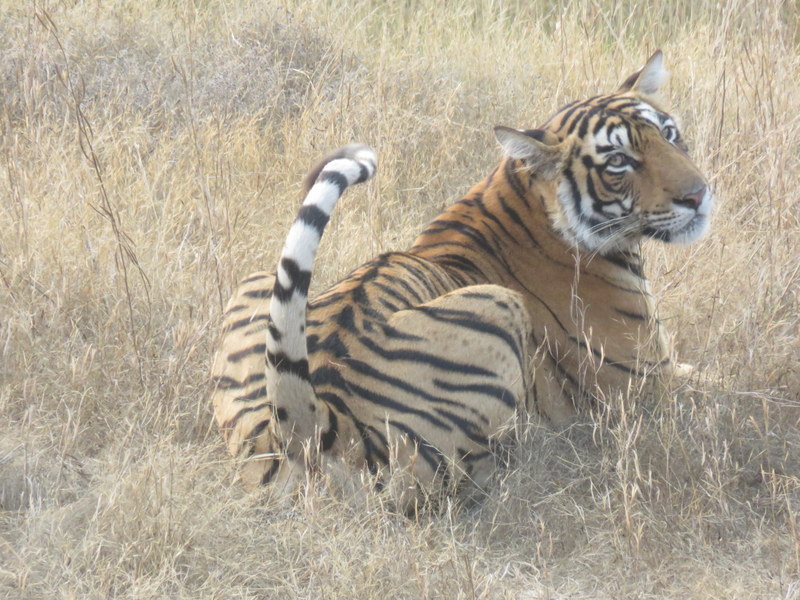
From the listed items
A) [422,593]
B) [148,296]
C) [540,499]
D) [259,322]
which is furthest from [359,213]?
[422,593]

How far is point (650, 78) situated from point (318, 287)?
1494 millimetres

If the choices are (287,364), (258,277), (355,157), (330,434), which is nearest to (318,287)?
(258,277)

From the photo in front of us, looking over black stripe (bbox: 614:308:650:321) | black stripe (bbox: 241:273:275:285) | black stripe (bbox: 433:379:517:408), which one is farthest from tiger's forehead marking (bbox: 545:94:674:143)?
black stripe (bbox: 241:273:275:285)

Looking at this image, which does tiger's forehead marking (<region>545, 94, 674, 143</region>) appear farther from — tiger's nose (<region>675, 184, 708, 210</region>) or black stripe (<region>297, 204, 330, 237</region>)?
black stripe (<region>297, 204, 330, 237</region>)

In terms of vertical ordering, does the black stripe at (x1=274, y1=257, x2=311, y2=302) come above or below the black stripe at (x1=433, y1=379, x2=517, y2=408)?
above

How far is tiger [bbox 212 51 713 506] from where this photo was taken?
115 inches

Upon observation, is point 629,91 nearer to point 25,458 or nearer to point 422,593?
point 422,593

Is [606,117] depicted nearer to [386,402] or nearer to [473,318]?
[473,318]

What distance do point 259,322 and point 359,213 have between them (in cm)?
183

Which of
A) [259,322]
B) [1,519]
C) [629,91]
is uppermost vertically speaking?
[629,91]

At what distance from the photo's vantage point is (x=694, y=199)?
3570 mm

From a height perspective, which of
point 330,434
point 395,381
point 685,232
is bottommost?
point 330,434

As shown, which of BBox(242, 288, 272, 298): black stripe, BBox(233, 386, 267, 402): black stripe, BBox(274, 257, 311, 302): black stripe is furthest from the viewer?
BBox(242, 288, 272, 298): black stripe

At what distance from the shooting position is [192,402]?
3.53 metres
